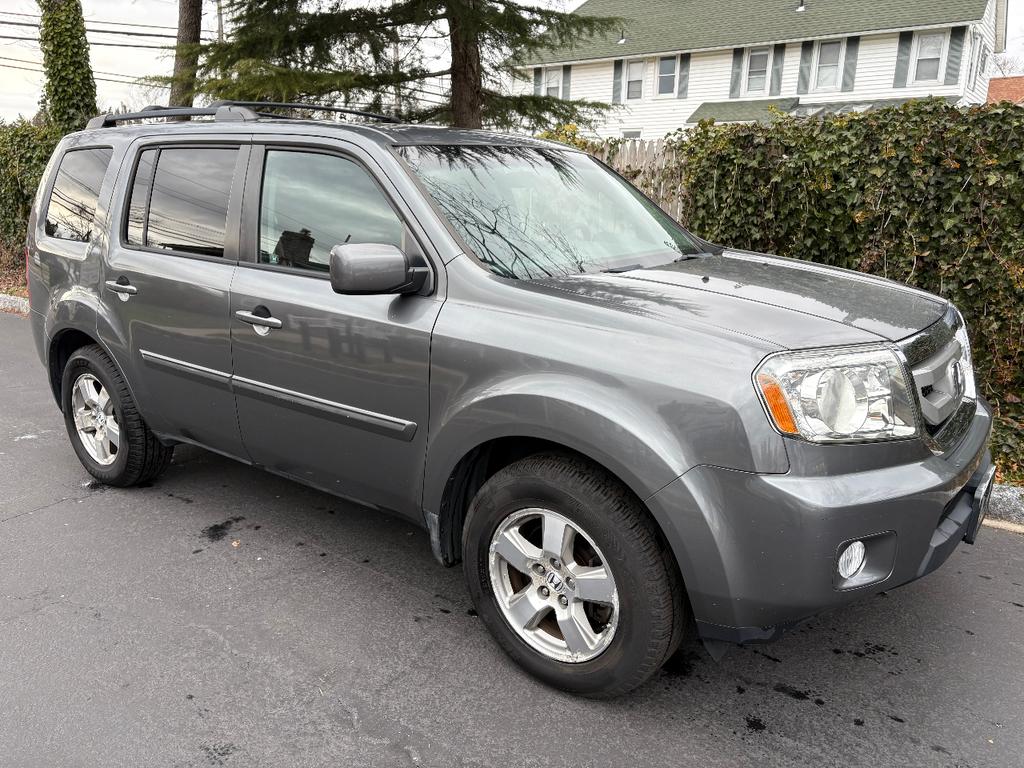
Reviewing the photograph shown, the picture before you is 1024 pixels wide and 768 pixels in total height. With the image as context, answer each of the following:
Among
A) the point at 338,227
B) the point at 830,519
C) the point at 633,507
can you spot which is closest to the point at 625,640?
the point at 633,507

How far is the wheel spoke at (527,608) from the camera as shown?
9.36ft

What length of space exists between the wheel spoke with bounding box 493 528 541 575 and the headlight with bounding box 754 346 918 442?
Result: 0.95 m

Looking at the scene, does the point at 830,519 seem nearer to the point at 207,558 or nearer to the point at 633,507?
the point at 633,507

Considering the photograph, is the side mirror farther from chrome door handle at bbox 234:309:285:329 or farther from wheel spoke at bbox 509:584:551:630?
wheel spoke at bbox 509:584:551:630

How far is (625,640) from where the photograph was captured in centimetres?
259

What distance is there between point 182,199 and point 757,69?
2573 centimetres

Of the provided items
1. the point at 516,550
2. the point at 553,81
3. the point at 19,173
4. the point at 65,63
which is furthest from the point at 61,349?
the point at 553,81

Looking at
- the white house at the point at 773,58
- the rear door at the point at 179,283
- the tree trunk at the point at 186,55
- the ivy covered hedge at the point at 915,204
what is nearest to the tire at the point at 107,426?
the rear door at the point at 179,283

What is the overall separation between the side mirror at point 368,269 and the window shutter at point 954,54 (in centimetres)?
2503

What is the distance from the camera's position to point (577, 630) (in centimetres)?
274

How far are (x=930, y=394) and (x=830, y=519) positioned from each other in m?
0.69

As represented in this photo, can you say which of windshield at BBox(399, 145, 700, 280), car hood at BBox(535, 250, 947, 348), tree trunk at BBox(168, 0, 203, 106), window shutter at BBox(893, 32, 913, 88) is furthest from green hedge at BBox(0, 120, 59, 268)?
window shutter at BBox(893, 32, 913, 88)

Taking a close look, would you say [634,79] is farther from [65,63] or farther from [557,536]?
[557,536]

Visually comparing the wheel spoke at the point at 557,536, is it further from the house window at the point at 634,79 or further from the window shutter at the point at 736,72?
the house window at the point at 634,79
